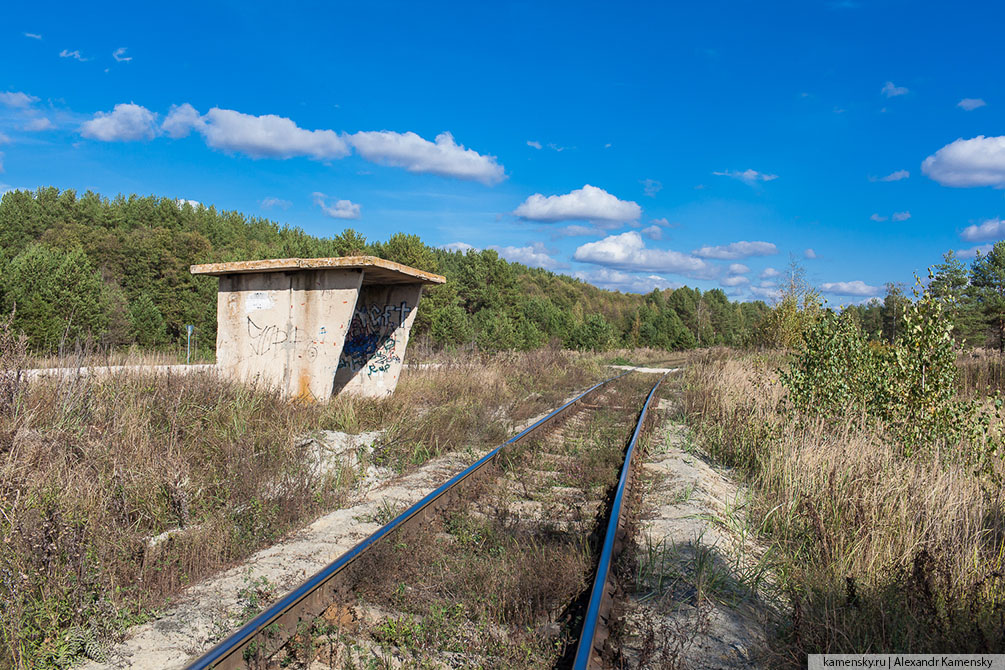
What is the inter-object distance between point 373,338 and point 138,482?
683cm

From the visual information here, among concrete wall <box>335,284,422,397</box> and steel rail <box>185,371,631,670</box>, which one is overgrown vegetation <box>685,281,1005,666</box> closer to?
steel rail <box>185,371,631,670</box>

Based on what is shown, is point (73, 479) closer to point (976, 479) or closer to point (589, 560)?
point (589, 560)

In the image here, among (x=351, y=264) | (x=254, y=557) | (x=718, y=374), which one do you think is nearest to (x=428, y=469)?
(x=254, y=557)

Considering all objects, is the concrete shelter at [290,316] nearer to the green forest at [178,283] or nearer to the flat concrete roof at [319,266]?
the flat concrete roof at [319,266]

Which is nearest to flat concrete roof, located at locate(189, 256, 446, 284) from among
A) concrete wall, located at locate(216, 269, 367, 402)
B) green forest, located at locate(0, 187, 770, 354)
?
concrete wall, located at locate(216, 269, 367, 402)

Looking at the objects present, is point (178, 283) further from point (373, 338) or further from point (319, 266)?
point (319, 266)

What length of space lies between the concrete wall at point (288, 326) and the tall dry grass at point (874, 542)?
6243mm

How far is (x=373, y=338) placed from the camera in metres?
11.6

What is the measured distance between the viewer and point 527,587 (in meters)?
3.78

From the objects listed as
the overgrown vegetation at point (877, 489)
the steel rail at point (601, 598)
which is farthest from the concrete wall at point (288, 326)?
the overgrown vegetation at point (877, 489)

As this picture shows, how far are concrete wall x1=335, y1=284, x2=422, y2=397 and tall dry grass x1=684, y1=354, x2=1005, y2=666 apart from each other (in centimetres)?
647

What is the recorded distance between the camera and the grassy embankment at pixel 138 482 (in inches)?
131

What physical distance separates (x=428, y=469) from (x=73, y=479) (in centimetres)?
349

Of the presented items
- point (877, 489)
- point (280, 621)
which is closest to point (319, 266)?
point (280, 621)
